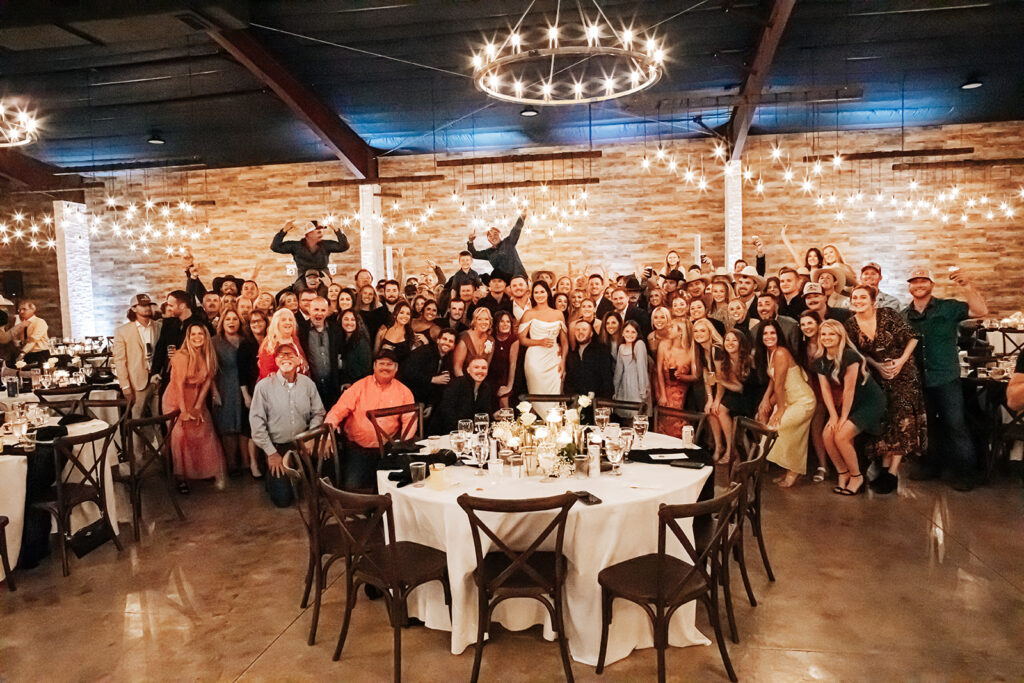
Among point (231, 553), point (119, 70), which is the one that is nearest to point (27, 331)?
point (119, 70)

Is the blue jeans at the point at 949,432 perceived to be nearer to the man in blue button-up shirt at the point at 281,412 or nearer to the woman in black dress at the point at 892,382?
the woman in black dress at the point at 892,382

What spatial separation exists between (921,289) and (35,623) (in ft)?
21.5

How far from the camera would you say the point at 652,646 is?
128 inches

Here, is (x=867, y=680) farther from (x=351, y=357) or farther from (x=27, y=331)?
(x=27, y=331)

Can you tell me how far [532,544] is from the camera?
2.87 metres

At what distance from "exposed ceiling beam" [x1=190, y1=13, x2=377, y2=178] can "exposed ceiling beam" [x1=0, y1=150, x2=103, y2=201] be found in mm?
4735

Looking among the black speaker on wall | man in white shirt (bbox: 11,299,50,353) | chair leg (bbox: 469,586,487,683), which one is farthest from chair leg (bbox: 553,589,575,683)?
the black speaker on wall

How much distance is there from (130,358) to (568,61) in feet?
18.8

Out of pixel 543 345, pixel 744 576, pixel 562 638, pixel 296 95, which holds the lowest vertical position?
pixel 744 576

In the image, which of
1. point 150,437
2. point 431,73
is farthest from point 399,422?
point 431,73

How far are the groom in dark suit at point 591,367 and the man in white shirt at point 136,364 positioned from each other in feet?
13.4

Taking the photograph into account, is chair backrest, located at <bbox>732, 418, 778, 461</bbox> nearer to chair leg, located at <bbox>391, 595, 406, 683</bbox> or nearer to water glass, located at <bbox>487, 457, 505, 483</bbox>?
water glass, located at <bbox>487, 457, 505, 483</bbox>

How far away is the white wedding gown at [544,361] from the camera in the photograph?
597 centimetres

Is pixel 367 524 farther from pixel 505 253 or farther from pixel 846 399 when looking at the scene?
pixel 505 253
